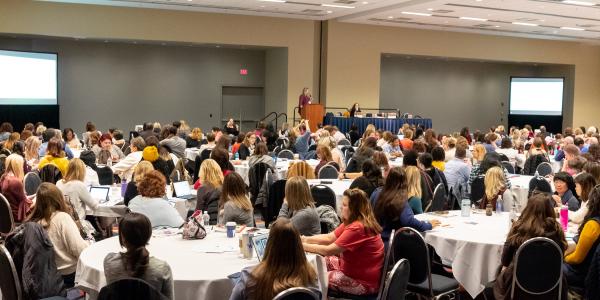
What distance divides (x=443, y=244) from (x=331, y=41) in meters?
18.8

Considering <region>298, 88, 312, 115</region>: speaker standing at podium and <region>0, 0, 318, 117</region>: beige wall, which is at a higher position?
<region>0, 0, 318, 117</region>: beige wall

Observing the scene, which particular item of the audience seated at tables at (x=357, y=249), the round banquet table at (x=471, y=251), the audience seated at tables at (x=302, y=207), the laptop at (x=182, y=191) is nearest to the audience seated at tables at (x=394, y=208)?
the round banquet table at (x=471, y=251)

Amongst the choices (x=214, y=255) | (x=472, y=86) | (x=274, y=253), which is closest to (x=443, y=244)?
(x=214, y=255)

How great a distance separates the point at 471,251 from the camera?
235 inches

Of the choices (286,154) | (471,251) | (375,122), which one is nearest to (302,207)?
(471,251)

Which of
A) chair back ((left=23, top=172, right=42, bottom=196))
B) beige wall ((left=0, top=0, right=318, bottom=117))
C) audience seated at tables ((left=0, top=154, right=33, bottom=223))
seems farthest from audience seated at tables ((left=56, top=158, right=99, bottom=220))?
beige wall ((left=0, top=0, right=318, bottom=117))

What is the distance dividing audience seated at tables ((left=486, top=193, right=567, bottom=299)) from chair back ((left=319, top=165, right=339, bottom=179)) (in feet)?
17.1

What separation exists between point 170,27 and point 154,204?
1645 centimetres

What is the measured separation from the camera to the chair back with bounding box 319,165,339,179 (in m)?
10.2

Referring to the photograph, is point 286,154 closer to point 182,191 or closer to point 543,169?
point 543,169

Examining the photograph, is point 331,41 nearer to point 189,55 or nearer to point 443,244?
point 189,55

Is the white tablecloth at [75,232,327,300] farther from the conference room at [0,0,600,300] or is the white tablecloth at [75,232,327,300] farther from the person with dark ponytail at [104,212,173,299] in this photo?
the person with dark ponytail at [104,212,173,299]

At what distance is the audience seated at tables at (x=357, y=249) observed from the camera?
5238 mm

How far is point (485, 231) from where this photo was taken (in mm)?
6410
